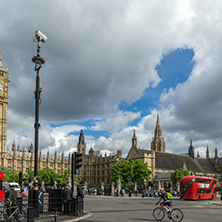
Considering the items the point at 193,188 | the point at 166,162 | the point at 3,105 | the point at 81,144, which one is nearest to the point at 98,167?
the point at 81,144

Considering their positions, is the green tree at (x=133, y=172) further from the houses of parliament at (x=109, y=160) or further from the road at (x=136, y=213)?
the road at (x=136, y=213)

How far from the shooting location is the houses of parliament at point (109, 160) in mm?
98312

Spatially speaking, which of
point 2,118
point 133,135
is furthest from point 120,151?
point 2,118

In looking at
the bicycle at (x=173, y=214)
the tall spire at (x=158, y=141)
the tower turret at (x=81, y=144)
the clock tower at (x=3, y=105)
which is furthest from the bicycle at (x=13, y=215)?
the tower turret at (x=81, y=144)

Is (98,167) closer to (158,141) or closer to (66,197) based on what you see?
(158,141)

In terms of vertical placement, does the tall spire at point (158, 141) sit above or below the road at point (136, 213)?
above

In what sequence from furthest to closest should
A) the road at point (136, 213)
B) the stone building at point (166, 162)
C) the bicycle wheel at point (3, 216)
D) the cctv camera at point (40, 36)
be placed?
1. the stone building at point (166, 162)
2. the road at point (136, 213)
3. the cctv camera at point (40, 36)
4. the bicycle wheel at point (3, 216)

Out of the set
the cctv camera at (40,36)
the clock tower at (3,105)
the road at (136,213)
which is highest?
the clock tower at (3,105)

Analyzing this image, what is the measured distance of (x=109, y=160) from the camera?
398 feet

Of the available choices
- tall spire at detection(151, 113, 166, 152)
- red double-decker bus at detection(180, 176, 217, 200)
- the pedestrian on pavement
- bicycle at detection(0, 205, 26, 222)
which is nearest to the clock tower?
tall spire at detection(151, 113, 166, 152)

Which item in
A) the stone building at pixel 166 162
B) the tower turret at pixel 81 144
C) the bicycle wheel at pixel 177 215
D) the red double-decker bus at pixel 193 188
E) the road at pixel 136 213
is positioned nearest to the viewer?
the bicycle wheel at pixel 177 215

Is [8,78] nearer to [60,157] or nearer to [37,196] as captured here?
[60,157]

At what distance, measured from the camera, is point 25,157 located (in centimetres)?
12488

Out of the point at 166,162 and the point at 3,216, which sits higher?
the point at 3,216
